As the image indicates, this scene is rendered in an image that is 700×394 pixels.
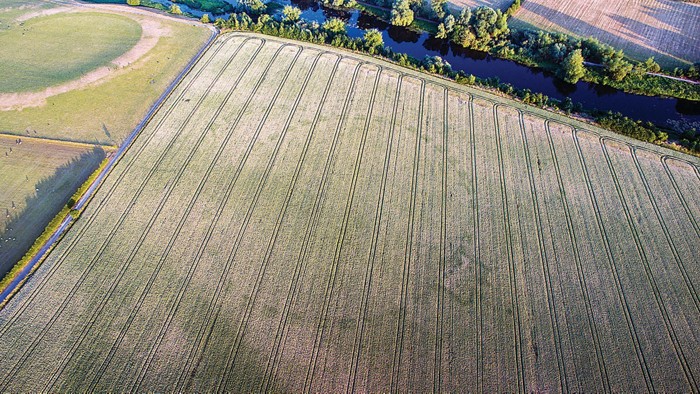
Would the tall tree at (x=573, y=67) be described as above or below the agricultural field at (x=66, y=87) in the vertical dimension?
above

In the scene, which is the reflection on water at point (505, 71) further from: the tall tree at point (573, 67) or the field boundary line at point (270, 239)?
the field boundary line at point (270, 239)

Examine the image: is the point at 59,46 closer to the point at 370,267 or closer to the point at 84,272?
the point at 84,272

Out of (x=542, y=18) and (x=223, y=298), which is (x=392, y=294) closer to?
(x=223, y=298)

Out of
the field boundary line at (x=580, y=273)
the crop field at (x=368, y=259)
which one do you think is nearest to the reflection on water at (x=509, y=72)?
the crop field at (x=368, y=259)

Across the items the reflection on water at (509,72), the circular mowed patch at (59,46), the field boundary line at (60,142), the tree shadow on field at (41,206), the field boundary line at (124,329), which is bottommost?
the field boundary line at (124,329)

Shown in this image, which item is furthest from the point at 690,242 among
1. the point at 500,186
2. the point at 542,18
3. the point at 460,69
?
the point at 542,18

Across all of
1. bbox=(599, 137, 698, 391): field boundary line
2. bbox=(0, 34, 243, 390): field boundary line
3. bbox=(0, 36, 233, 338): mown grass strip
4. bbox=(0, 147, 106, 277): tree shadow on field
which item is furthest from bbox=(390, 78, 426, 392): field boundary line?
Result: bbox=(0, 147, 106, 277): tree shadow on field
